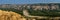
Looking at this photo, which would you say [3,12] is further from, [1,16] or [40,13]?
[40,13]

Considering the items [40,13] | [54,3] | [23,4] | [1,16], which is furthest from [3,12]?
[54,3]

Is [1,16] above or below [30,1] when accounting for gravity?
below

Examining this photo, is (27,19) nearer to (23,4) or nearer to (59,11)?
(23,4)

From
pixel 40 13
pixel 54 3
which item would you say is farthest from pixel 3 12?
pixel 54 3

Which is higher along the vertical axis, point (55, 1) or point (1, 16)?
point (55, 1)

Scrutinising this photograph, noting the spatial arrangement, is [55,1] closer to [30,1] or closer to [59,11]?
[59,11]

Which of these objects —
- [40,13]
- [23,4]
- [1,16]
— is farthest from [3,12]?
[40,13]

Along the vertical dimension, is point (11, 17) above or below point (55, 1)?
below
